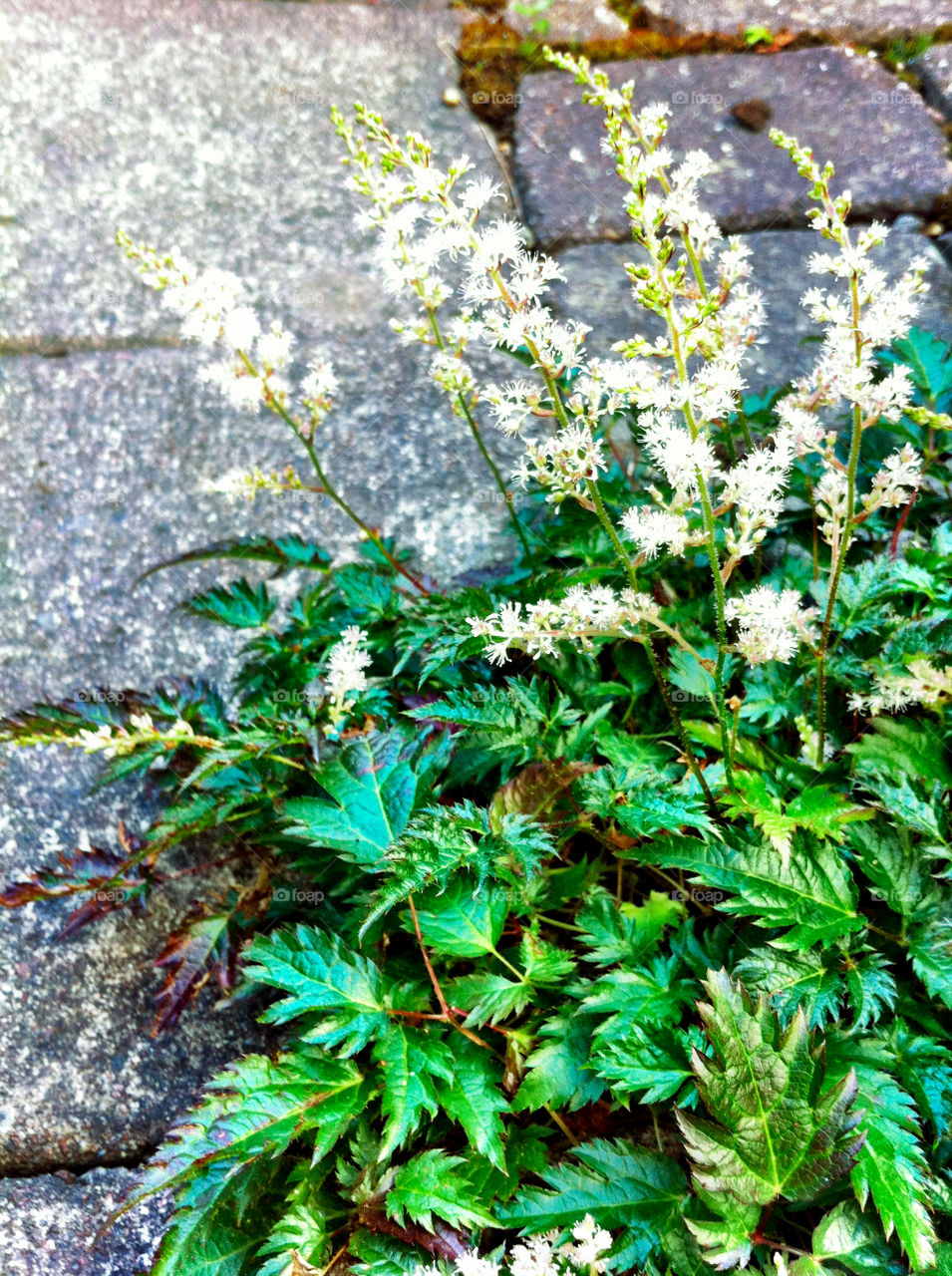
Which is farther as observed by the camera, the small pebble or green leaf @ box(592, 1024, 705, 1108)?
the small pebble

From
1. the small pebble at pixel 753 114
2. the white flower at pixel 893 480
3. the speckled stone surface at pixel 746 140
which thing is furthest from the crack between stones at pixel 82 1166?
the small pebble at pixel 753 114

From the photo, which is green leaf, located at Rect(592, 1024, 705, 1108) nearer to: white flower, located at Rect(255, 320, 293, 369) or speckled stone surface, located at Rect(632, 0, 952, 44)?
white flower, located at Rect(255, 320, 293, 369)

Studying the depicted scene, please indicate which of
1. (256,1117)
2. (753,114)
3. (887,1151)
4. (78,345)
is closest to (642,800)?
(887,1151)

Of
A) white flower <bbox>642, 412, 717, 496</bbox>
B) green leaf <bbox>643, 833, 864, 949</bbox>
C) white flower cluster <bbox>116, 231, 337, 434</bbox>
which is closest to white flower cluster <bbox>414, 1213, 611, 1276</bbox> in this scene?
green leaf <bbox>643, 833, 864, 949</bbox>

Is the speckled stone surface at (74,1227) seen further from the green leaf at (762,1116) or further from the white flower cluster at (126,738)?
the green leaf at (762,1116)

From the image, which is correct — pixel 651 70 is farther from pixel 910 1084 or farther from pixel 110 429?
pixel 910 1084

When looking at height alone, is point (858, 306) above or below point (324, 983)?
above

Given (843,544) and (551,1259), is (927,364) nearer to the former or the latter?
(843,544)
